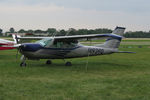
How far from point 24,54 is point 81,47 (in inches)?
149

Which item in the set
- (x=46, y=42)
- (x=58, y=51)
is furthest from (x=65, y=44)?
(x=46, y=42)

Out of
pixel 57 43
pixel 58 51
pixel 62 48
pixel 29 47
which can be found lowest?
pixel 58 51

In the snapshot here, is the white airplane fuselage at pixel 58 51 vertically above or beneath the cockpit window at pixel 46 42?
beneath

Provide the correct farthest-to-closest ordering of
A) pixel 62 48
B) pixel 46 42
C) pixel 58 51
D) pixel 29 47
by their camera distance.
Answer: pixel 62 48 → pixel 58 51 → pixel 46 42 → pixel 29 47

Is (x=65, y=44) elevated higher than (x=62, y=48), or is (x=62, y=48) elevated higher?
(x=65, y=44)

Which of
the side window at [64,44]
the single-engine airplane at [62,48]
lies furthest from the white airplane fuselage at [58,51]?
the side window at [64,44]

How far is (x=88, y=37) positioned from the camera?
38.2 feet

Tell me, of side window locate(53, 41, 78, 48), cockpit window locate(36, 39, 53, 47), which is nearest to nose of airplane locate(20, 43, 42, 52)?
cockpit window locate(36, 39, 53, 47)

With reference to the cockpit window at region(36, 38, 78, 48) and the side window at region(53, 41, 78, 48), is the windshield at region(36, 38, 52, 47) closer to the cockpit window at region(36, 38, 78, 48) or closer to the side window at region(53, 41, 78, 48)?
the cockpit window at region(36, 38, 78, 48)

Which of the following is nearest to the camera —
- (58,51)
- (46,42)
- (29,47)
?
(29,47)

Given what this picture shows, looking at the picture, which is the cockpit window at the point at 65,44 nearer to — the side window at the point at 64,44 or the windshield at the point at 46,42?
the side window at the point at 64,44

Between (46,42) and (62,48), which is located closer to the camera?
(46,42)

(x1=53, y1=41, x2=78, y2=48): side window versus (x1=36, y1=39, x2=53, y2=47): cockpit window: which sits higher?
(x1=36, y1=39, x2=53, y2=47): cockpit window

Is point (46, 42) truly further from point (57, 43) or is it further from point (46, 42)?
point (57, 43)
